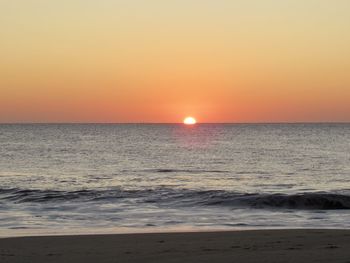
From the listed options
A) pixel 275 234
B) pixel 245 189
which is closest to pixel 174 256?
pixel 275 234

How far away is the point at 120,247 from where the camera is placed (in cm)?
1315

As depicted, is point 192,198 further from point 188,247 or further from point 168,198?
point 188,247

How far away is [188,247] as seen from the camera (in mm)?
12945

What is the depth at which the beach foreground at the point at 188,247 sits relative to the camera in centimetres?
1148

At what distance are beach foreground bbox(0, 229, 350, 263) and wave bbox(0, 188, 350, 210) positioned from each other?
Result: 10.0m

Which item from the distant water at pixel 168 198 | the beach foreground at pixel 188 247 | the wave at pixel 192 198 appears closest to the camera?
the beach foreground at pixel 188 247

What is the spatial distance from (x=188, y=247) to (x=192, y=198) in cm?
1504

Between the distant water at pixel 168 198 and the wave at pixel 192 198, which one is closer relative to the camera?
the distant water at pixel 168 198

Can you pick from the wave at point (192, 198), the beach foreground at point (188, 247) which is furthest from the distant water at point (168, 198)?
the beach foreground at point (188, 247)

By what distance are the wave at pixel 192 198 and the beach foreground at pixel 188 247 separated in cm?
1005

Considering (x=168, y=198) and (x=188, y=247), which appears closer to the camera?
(x=188, y=247)

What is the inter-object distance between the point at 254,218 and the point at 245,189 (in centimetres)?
1131

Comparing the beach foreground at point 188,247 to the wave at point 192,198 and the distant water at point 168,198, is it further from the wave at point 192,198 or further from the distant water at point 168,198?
the wave at point 192,198

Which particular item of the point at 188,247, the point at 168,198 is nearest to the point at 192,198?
the point at 168,198
